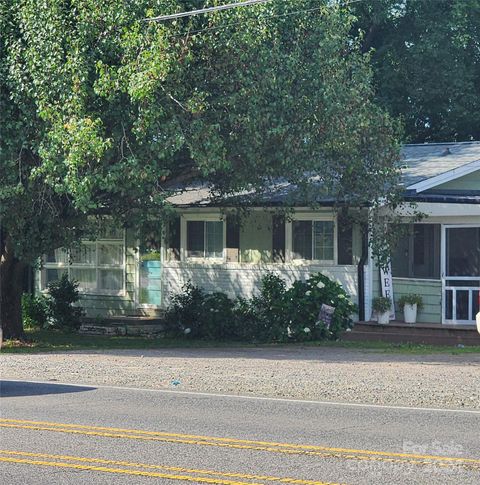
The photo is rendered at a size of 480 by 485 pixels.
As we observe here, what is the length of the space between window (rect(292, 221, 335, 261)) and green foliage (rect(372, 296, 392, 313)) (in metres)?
1.67

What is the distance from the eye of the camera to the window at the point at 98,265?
96.1 feet

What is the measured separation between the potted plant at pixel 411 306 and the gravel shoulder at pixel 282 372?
357 centimetres

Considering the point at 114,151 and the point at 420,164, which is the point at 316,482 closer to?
the point at 114,151

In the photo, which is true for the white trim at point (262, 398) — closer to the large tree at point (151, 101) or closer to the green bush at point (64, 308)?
the large tree at point (151, 101)

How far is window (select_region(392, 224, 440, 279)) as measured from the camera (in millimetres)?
25422

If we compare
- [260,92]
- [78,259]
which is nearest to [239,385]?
[260,92]

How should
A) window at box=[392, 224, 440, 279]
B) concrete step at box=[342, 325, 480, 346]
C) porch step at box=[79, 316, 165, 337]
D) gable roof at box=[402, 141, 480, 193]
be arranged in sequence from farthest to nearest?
porch step at box=[79, 316, 165, 337] < window at box=[392, 224, 440, 279] < gable roof at box=[402, 141, 480, 193] < concrete step at box=[342, 325, 480, 346]

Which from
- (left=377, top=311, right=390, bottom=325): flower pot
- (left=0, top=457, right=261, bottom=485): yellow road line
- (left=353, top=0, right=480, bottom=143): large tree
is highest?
(left=353, top=0, right=480, bottom=143): large tree

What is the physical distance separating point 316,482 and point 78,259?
2193cm

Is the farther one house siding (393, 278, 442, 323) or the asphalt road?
house siding (393, 278, 442, 323)

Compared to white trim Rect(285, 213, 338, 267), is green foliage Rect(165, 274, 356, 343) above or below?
below

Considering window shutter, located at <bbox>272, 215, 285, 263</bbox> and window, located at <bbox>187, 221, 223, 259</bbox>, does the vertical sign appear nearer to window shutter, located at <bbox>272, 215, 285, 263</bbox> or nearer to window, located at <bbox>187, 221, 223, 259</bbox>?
window shutter, located at <bbox>272, 215, 285, 263</bbox>

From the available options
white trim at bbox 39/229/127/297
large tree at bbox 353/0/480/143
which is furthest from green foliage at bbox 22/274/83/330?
large tree at bbox 353/0/480/143

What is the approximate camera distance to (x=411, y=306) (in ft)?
81.7
